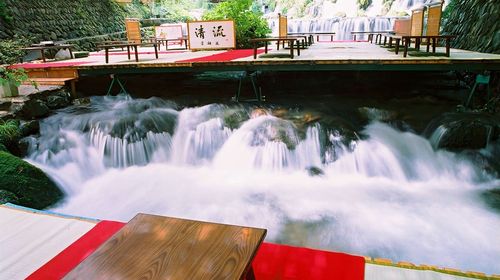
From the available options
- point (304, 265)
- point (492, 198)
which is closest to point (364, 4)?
point (492, 198)

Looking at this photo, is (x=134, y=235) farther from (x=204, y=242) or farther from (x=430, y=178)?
(x=430, y=178)

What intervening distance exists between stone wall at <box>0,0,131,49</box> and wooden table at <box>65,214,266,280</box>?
13.3 metres

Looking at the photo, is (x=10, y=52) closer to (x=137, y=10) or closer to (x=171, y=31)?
(x=171, y=31)

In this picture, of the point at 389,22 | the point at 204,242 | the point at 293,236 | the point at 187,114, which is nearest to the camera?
the point at 204,242

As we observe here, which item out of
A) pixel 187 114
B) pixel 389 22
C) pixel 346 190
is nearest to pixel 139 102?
pixel 187 114

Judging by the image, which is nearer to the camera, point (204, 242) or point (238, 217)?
point (204, 242)

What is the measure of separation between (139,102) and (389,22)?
46.6ft

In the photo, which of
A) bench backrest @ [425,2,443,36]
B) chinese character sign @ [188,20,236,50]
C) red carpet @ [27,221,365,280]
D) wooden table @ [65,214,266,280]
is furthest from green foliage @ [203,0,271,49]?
wooden table @ [65,214,266,280]

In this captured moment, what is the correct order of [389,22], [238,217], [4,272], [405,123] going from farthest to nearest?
[389,22]
[405,123]
[238,217]
[4,272]

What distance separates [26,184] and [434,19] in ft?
32.5

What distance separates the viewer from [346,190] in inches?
244

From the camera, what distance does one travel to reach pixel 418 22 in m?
9.16

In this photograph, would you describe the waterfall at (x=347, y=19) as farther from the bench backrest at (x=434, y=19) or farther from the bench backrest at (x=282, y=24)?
the bench backrest at (x=282, y=24)

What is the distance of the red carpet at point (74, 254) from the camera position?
9.29 ft
